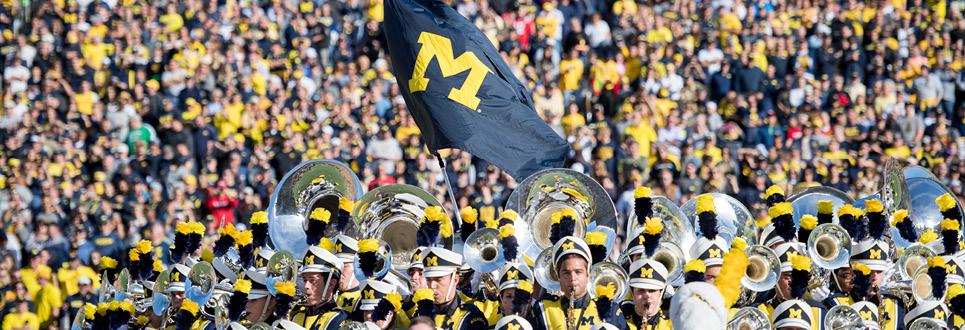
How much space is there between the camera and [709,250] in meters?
9.96

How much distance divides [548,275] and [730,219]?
232 centimetres

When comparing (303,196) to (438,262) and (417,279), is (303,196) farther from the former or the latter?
(438,262)

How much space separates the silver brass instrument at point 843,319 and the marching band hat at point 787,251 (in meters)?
0.91

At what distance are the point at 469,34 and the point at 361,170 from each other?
206 inches

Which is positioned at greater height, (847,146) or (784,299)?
(784,299)

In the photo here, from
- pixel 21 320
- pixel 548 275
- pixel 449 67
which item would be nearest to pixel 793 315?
pixel 548 275

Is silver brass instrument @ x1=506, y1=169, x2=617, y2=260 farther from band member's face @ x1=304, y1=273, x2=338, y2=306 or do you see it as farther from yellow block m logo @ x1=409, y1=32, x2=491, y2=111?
band member's face @ x1=304, y1=273, x2=338, y2=306

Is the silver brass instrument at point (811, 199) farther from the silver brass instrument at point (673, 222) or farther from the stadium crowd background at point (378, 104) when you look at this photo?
the stadium crowd background at point (378, 104)

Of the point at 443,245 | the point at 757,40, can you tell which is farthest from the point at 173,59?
the point at 443,245

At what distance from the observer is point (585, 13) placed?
66.5 feet

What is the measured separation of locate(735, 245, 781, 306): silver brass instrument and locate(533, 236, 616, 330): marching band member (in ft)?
2.81

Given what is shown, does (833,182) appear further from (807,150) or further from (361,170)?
(361,170)

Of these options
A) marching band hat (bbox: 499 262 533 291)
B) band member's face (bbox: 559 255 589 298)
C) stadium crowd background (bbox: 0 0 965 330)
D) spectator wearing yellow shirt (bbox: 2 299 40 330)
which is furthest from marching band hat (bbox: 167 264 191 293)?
spectator wearing yellow shirt (bbox: 2 299 40 330)

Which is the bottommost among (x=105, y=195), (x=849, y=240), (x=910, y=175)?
(x=105, y=195)
